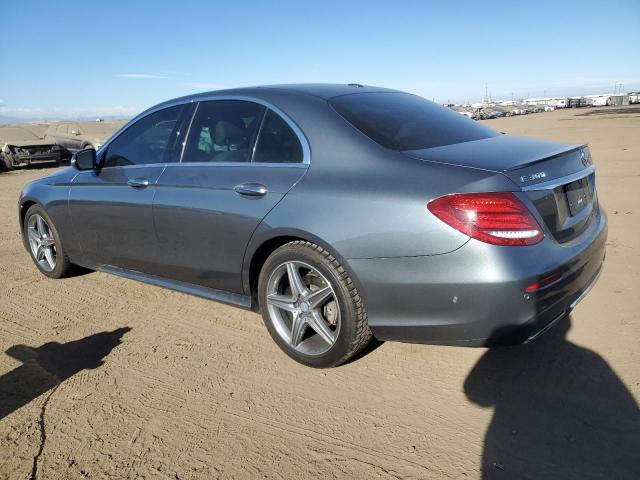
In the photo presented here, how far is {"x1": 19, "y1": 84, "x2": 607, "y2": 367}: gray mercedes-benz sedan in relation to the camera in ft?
7.64

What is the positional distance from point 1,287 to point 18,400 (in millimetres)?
2331

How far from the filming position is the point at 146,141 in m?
3.97

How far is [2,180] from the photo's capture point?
14.6 m

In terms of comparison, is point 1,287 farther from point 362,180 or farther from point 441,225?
point 441,225

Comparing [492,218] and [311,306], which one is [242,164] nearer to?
[311,306]

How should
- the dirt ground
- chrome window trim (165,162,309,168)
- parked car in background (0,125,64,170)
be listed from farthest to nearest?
parked car in background (0,125,64,170)
chrome window trim (165,162,309,168)
the dirt ground

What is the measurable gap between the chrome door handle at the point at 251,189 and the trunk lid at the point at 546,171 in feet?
2.86

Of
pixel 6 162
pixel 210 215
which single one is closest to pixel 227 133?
pixel 210 215

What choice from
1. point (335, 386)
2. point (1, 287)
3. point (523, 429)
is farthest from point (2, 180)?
point (523, 429)

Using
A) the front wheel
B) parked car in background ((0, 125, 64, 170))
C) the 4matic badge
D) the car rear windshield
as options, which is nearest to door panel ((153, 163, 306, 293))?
the front wheel

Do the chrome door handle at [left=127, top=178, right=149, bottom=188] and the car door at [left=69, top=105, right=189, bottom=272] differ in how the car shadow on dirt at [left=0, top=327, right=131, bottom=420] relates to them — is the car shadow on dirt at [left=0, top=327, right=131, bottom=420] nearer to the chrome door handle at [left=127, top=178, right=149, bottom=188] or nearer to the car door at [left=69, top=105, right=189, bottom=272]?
the car door at [left=69, top=105, right=189, bottom=272]

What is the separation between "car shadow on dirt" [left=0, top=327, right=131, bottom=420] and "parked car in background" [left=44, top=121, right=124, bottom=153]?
1528 centimetres

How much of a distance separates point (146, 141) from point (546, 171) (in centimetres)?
290


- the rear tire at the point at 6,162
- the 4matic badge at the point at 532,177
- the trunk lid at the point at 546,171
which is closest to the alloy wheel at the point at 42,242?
the trunk lid at the point at 546,171
